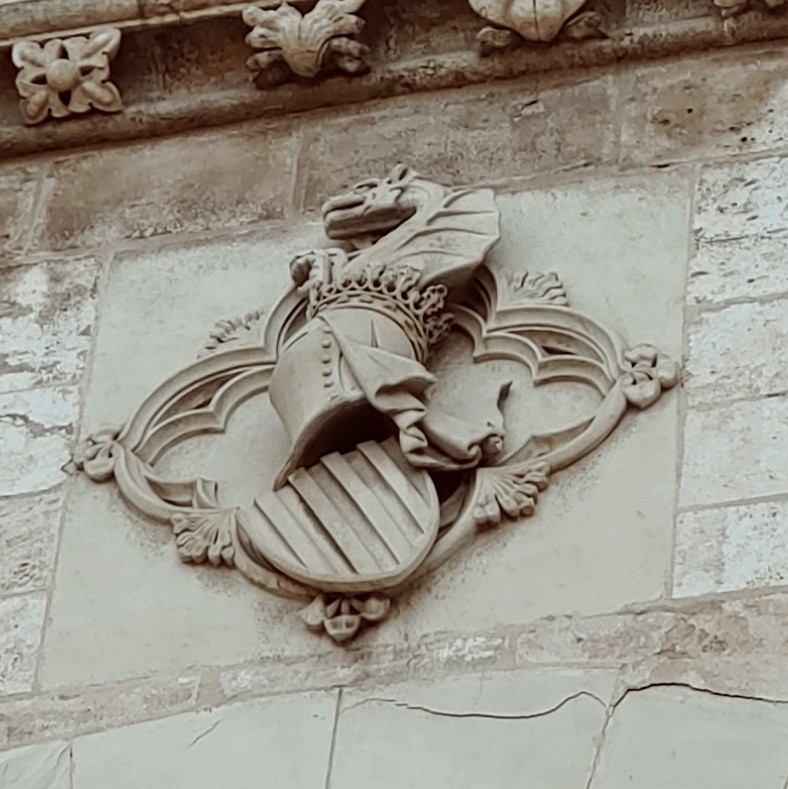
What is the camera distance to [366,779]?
4.51m

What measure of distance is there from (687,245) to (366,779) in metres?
1.22

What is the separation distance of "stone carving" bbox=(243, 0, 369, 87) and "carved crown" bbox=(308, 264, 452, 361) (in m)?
0.69

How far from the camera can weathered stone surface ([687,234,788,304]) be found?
5094mm

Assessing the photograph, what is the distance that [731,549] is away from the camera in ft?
15.4

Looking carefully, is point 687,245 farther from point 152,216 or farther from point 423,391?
point 152,216

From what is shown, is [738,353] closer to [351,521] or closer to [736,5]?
[351,521]

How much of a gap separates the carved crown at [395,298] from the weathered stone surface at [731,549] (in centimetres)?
62

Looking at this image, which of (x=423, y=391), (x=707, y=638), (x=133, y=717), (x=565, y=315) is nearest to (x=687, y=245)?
(x=565, y=315)

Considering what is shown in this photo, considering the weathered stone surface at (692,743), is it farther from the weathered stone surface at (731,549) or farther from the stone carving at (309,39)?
the stone carving at (309,39)

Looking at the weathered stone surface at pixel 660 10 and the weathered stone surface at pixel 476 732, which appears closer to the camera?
the weathered stone surface at pixel 476 732

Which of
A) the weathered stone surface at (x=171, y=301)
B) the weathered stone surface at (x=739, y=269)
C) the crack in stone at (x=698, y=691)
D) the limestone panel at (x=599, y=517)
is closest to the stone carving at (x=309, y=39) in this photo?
the weathered stone surface at (x=171, y=301)

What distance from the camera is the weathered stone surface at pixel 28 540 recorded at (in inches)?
197

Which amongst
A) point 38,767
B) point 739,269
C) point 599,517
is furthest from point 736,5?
point 38,767

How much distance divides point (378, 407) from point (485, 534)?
268mm
